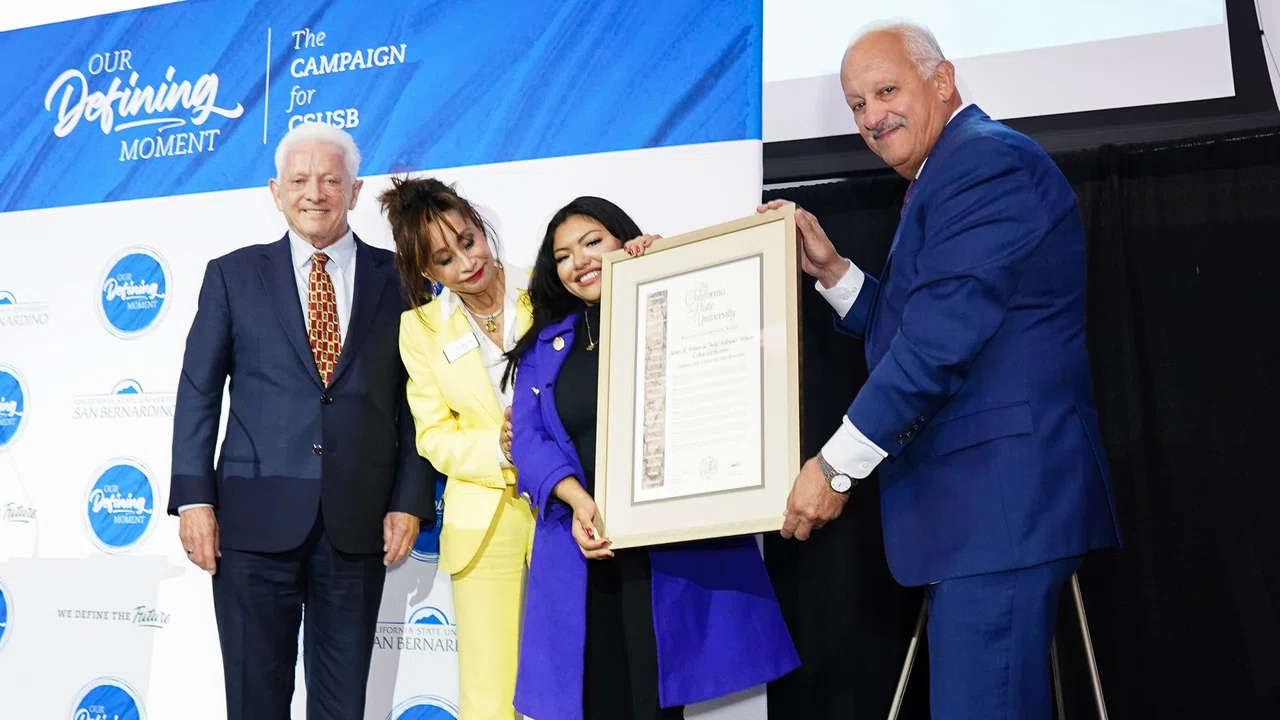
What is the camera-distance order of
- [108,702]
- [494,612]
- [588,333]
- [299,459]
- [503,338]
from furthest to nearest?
[108,702]
[299,459]
[503,338]
[494,612]
[588,333]

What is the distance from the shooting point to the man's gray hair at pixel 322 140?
10.9 feet

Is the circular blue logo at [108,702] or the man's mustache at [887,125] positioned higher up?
the man's mustache at [887,125]

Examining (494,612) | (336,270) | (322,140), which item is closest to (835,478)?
(494,612)

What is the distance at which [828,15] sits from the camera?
3.31 meters

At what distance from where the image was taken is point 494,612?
9.27 feet

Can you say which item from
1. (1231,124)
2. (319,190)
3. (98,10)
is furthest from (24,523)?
(1231,124)

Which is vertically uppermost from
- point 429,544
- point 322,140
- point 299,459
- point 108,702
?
point 322,140

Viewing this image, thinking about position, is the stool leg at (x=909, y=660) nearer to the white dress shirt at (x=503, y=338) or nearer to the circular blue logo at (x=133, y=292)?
the white dress shirt at (x=503, y=338)

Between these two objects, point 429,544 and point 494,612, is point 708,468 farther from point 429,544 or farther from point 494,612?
point 429,544

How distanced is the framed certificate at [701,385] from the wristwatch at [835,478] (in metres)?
0.10

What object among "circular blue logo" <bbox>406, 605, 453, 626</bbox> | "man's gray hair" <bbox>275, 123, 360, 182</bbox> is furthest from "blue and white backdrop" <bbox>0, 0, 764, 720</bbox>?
"man's gray hair" <bbox>275, 123, 360, 182</bbox>

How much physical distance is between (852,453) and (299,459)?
1715 millimetres

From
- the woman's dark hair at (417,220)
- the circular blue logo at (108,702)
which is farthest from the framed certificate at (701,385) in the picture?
the circular blue logo at (108,702)

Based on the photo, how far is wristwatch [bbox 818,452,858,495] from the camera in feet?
6.83
